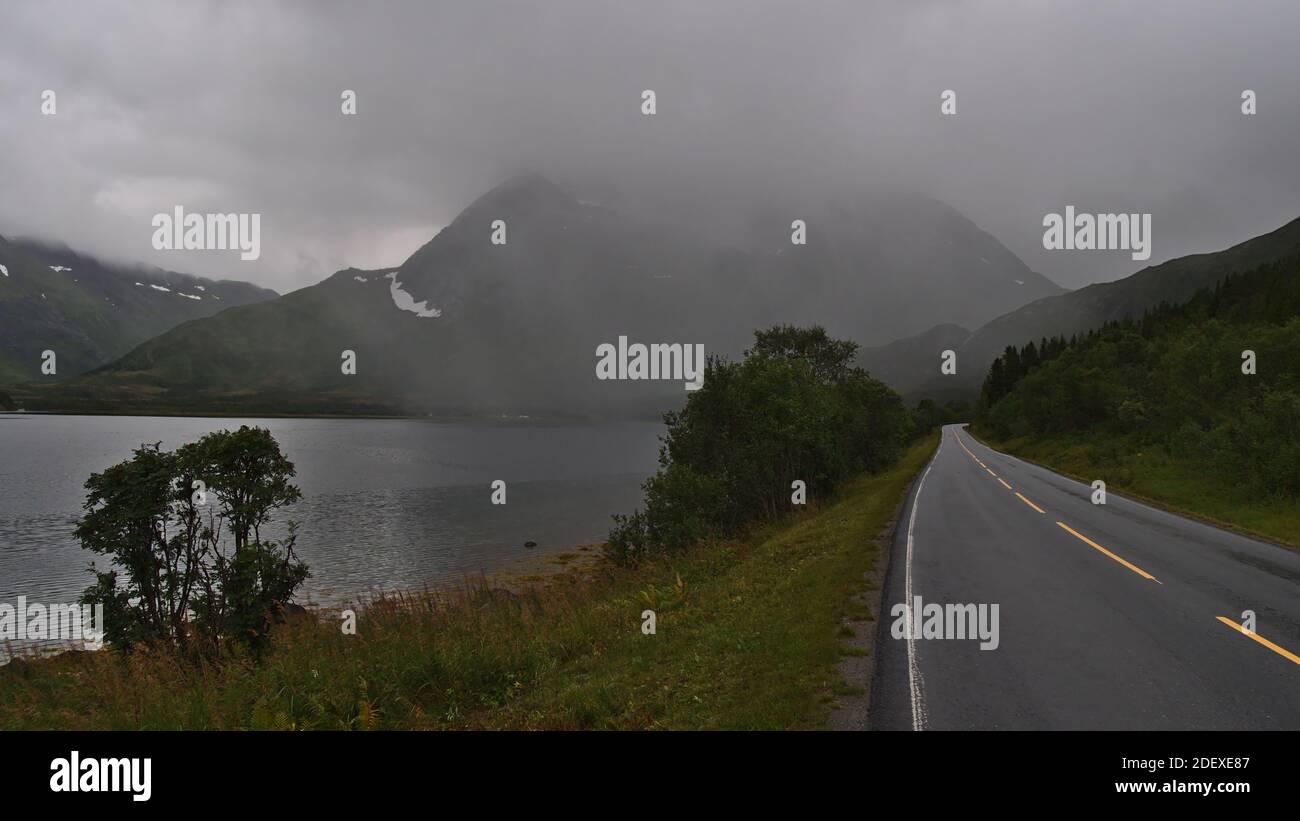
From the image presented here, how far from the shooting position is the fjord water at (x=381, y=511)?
33938 millimetres

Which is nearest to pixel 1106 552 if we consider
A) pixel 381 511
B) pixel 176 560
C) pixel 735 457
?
pixel 735 457

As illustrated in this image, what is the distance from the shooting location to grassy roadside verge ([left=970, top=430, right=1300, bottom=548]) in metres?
18.9

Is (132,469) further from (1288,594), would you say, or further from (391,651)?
(1288,594)

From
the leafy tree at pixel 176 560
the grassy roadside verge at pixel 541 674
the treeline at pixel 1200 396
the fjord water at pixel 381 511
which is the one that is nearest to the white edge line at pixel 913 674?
the grassy roadside verge at pixel 541 674

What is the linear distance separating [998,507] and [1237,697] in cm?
1743

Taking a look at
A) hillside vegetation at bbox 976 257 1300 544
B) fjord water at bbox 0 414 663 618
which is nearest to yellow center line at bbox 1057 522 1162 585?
hillside vegetation at bbox 976 257 1300 544

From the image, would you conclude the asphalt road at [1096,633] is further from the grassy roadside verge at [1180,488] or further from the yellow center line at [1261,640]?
the grassy roadside verge at [1180,488]

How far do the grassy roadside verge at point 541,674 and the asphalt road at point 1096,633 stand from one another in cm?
123

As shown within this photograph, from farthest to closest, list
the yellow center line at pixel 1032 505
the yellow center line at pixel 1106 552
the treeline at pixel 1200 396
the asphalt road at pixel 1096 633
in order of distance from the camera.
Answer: the treeline at pixel 1200 396
the yellow center line at pixel 1032 505
the yellow center line at pixel 1106 552
the asphalt road at pixel 1096 633

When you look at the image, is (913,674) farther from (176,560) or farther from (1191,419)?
(1191,419)

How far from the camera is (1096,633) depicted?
903 centimetres

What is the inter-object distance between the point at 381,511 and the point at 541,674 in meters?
51.3
